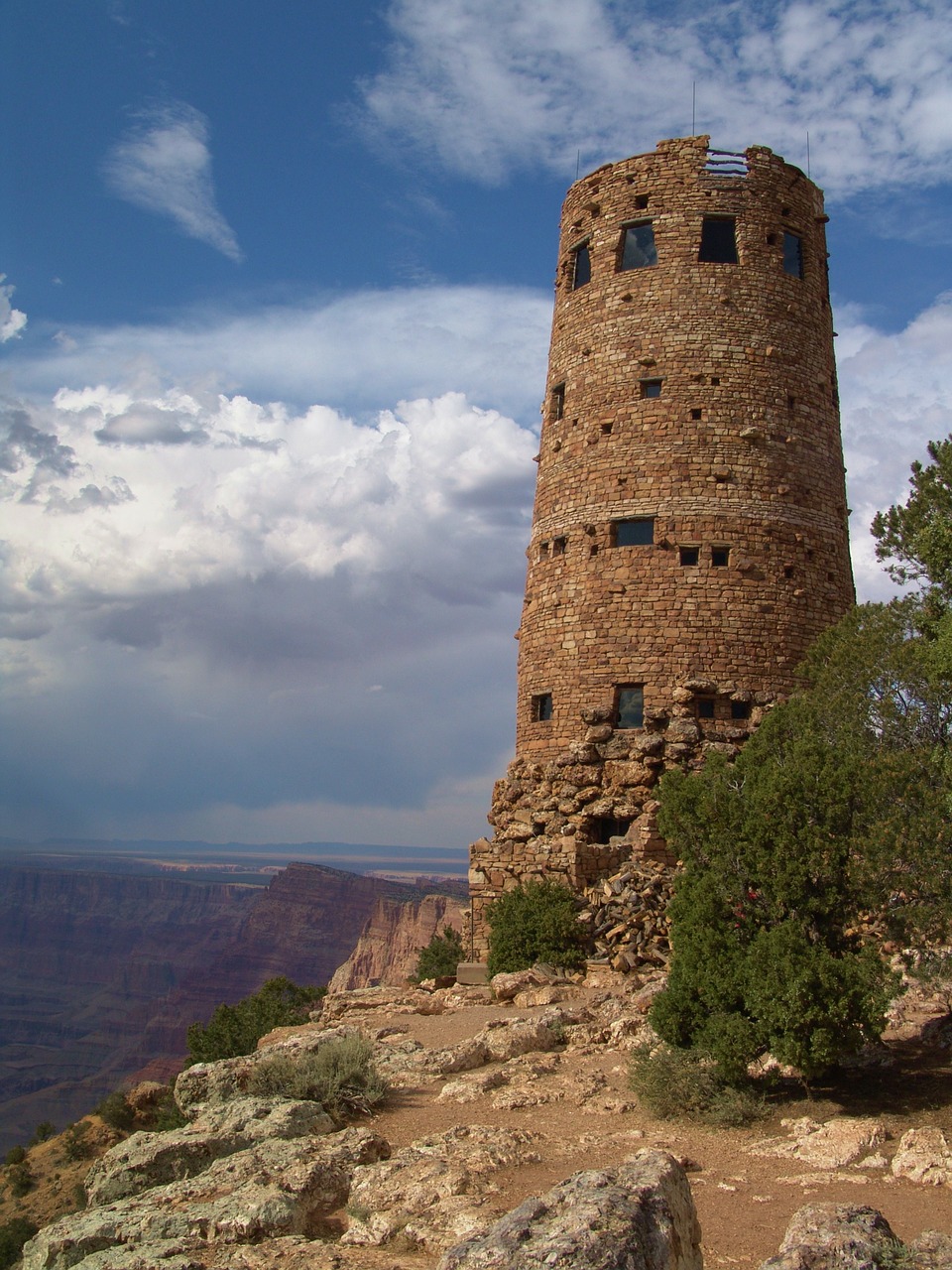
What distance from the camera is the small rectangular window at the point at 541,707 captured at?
22.3 meters

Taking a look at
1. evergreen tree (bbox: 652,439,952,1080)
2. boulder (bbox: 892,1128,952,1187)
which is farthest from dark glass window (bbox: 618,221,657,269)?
boulder (bbox: 892,1128,952,1187)

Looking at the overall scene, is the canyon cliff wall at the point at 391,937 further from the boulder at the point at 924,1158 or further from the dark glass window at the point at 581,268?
the boulder at the point at 924,1158

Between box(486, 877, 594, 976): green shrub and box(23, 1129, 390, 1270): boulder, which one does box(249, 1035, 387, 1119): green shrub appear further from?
box(486, 877, 594, 976): green shrub

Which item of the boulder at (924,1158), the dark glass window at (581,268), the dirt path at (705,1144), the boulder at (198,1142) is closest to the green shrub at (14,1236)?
the dirt path at (705,1144)

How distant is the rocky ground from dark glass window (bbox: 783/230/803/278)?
16987 millimetres

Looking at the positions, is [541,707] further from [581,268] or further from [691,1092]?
[691,1092]

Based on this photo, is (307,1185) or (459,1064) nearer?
(307,1185)

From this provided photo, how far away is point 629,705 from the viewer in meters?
21.3

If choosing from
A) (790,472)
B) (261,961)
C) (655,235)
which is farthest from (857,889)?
(261,961)

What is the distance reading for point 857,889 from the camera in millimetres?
11141

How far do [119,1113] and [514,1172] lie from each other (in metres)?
22.0

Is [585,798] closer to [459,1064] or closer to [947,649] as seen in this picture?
[459,1064]

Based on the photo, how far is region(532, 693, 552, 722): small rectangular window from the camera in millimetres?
22344

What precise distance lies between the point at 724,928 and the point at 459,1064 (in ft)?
13.4
